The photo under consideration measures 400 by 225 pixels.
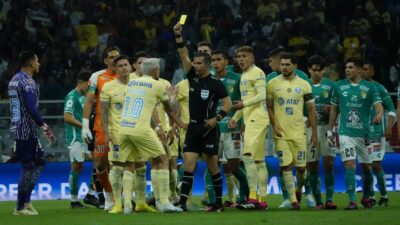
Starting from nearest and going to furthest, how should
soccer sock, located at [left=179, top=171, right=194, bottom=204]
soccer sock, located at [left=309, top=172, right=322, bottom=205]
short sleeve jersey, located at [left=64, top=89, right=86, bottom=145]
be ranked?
soccer sock, located at [left=179, top=171, right=194, bottom=204] → soccer sock, located at [left=309, top=172, right=322, bottom=205] → short sleeve jersey, located at [left=64, top=89, right=86, bottom=145]

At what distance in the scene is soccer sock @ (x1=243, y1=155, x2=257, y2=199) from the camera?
17.4m

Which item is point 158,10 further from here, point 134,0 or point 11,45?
point 11,45

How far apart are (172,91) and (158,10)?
12.1 meters

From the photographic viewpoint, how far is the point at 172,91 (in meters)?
17.6

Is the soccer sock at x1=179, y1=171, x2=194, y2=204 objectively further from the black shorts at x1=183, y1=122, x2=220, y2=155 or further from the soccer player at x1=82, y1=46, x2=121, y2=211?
the soccer player at x1=82, y1=46, x2=121, y2=211

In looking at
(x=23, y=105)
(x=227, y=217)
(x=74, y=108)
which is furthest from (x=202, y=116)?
(x=74, y=108)

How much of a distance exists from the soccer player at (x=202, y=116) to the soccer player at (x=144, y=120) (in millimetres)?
381

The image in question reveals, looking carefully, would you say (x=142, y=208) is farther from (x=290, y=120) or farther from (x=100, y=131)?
(x=290, y=120)

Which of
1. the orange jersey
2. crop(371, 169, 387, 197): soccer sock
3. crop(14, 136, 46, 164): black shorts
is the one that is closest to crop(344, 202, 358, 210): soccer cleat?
crop(371, 169, 387, 197): soccer sock

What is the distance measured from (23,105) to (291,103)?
4.20m

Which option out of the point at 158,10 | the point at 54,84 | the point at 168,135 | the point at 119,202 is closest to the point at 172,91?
the point at 168,135

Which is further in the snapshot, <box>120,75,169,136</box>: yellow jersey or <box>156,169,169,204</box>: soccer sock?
<box>156,169,169,204</box>: soccer sock

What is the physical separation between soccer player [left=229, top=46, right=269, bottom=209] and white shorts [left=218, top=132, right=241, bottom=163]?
0.42m

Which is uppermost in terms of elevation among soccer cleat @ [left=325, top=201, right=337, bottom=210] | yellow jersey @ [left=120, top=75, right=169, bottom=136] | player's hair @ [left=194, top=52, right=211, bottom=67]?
player's hair @ [left=194, top=52, right=211, bottom=67]
